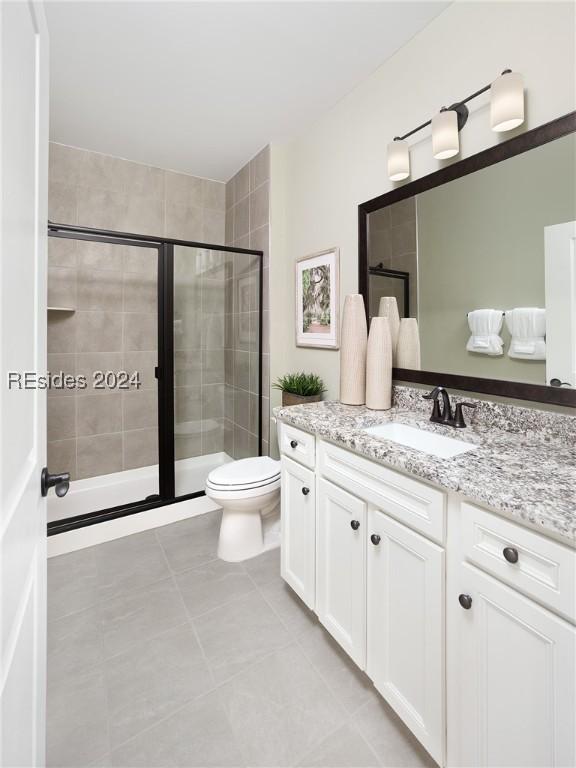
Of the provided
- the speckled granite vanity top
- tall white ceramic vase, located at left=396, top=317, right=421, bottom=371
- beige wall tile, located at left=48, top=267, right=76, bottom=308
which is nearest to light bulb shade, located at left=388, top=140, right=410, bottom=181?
tall white ceramic vase, located at left=396, top=317, right=421, bottom=371

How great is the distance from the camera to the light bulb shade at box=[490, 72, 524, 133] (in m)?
1.25

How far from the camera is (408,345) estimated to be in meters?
1.78

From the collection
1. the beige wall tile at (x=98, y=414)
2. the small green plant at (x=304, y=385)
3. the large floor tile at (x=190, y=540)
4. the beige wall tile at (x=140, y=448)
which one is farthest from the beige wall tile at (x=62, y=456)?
the small green plant at (x=304, y=385)

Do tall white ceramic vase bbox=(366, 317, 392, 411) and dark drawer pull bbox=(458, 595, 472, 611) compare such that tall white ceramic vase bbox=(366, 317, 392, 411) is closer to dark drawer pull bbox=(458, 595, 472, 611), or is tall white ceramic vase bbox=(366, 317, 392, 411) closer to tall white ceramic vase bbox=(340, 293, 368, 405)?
tall white ceramic vase bbox=(340, 293, 368, 405)

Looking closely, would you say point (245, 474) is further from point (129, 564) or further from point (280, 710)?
point (280, 710)

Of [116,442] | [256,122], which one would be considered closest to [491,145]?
[256,122]

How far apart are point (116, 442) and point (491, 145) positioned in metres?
3.02

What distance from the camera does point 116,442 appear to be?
302 cm

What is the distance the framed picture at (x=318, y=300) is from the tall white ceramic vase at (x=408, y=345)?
503 mm

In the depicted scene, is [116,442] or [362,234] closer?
[362,234]

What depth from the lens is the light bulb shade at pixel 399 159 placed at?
1697 mm

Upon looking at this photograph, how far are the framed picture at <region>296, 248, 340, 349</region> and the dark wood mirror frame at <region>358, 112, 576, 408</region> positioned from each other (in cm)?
26

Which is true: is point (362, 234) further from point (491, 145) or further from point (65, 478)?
point (65, 478)

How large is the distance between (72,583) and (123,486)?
3.57ft
